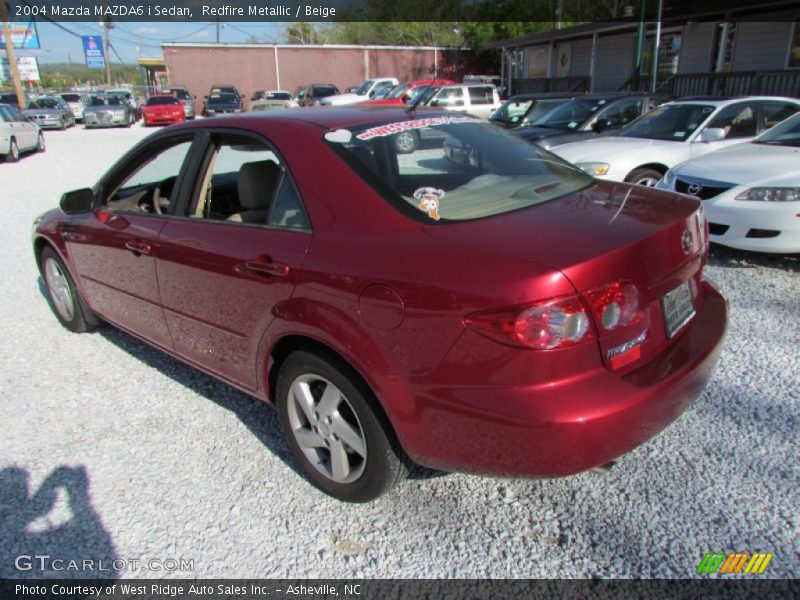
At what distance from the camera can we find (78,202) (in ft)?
12.4

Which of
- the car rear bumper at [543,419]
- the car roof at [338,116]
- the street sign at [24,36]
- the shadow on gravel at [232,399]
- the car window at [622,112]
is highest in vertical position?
the street sign at [24,36]

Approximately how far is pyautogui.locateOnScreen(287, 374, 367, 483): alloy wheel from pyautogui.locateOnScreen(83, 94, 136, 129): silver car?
30783 mm

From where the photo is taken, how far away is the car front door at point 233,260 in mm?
2533

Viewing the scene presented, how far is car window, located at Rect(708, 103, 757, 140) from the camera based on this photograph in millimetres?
7602

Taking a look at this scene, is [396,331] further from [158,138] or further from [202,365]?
[158,138]

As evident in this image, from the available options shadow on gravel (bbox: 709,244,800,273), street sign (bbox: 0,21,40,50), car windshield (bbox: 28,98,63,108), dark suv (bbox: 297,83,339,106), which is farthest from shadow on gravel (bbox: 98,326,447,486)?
street sign (bbox: 0,21,40,50)

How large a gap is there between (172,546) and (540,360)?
1686 mm

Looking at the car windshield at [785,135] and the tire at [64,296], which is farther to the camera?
the car windshield at [785,135]

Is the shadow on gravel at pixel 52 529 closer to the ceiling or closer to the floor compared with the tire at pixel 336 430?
closer to the floor

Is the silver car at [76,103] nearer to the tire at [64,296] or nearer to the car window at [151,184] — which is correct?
the tire at [64,296]

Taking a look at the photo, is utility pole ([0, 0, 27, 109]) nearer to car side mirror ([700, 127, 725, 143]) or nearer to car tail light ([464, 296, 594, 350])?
car side mirror ([700, 127, 725, 143])

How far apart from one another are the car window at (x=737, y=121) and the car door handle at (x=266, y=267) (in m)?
7.03

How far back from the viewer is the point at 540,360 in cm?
191

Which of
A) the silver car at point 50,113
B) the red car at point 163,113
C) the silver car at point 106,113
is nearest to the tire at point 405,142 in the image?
the red car at point 163,113
